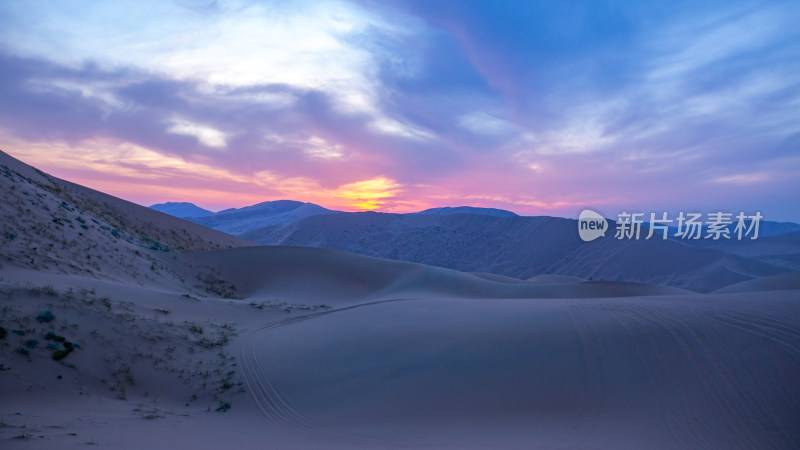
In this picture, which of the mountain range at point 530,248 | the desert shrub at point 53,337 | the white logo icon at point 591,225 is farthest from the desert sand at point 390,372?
the white logo icon at point 591,225

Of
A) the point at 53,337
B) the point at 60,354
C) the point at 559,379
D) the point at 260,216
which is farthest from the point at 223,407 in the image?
the point at 260,216

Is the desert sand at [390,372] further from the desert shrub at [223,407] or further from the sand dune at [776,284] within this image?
the sand dune at [776,284]

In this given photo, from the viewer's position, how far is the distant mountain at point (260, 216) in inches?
4064

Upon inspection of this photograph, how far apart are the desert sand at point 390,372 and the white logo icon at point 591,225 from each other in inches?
1717

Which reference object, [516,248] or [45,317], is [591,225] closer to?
[516,248]

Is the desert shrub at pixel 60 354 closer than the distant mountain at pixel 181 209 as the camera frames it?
Yes

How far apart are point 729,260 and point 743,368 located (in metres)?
43.6

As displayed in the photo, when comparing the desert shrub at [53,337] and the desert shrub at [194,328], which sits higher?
the desert shrub at [53,337]

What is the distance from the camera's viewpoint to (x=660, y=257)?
141 feet

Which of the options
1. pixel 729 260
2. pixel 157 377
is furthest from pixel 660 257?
pixel 157 377

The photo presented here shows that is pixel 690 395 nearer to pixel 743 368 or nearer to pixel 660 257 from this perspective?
pixel 743 368

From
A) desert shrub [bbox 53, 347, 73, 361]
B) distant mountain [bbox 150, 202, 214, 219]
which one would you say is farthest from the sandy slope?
distant mountain [bbox 150, 202, 214, 219]

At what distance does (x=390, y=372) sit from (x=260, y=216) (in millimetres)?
116716

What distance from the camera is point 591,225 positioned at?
51.8 meters
